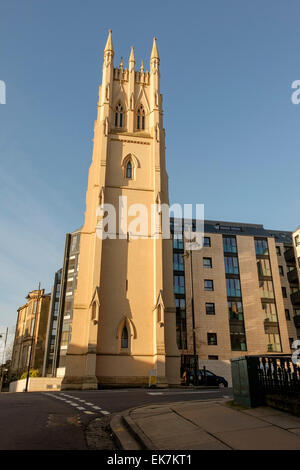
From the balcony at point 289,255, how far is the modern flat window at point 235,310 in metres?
13.3

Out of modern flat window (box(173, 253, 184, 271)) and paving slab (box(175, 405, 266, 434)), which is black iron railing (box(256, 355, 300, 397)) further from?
modern flat window (box(173, 253, 184, 271))

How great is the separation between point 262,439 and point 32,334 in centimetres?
7170

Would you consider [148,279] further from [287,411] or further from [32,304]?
[32,304]

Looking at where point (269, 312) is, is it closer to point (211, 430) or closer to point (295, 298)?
point (295, 298)

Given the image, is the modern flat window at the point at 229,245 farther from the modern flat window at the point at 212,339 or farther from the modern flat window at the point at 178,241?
the modern flat window at the point at 212,339

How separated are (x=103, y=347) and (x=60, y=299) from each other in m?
35.2

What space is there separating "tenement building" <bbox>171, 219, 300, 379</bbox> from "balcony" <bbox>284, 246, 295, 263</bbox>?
0.88 ft

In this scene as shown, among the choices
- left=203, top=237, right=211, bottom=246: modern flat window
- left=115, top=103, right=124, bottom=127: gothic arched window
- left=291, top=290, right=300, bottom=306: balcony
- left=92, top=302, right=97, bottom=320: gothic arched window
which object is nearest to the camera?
left=92, top=302, right=97, bottom=320: gothic arched window

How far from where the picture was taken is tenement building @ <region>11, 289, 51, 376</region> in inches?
2817

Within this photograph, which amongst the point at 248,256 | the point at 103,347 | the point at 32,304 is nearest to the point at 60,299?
the point at 32,304

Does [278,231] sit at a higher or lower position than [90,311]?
higher

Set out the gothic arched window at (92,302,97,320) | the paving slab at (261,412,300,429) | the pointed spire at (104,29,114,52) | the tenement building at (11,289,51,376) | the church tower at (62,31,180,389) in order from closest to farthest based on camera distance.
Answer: the paving slab at (261,412,300,429)
the gothic arched window at (92,302,97,320)
the church tower at (62,31,180,389)
the pointed spire at (104,29,114,52)
the tenement building at (11,289,51,376)

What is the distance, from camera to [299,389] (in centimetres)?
689

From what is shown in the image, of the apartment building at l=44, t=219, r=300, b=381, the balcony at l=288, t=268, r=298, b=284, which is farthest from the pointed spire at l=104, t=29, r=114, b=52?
the balcony at l=288, t=268, r=298, b=284
